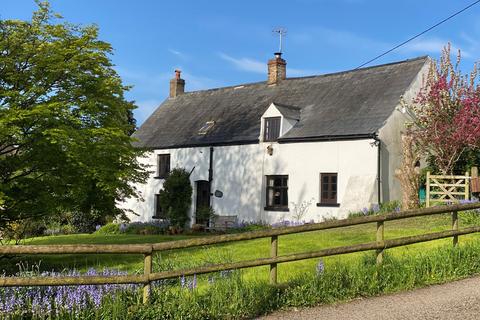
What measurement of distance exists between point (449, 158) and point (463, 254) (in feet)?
45.7

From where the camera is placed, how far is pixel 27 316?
5930 mm

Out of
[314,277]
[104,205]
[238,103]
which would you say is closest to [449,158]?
[238,103]

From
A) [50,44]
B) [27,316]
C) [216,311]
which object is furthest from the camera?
[50,44]

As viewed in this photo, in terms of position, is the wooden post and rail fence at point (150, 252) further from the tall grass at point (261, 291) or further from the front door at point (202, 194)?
the front door at point (202, 194)

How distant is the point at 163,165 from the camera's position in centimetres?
3041

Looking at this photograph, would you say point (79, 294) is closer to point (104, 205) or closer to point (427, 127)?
point (104, 205)

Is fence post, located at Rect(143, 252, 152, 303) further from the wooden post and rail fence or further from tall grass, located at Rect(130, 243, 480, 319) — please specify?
tall grass, located at Rect(130, 243, 480, 319)

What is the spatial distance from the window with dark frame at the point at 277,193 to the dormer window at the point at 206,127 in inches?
206

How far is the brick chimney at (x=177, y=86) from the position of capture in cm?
3616

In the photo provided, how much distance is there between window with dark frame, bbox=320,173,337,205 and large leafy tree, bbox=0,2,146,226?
40.8ft

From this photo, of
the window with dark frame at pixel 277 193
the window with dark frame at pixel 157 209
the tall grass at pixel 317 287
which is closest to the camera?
the tall grass at pixel 317 287

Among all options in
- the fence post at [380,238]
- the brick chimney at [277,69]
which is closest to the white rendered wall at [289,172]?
the brick chimney at [277,69]

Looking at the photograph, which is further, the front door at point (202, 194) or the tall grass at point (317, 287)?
the front door at point (202, 194)

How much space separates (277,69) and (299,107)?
4.58 metres
